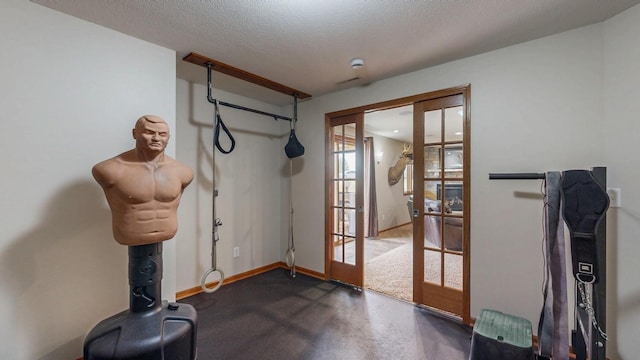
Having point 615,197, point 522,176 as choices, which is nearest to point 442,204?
point 522,176

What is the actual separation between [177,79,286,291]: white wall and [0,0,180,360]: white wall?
0.88 metres

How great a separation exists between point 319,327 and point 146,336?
1.36 m

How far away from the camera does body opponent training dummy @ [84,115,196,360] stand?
4.84ft

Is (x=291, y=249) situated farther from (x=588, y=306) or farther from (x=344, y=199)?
(x=588, y=306)

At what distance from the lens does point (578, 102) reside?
1.87 m

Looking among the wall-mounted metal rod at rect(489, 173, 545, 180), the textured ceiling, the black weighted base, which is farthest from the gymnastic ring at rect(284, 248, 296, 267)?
the wall-mounted metal rod at rect(489, 173, 545, 180)

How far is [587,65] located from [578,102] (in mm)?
263

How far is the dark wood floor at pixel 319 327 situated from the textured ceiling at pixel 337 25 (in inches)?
96.3

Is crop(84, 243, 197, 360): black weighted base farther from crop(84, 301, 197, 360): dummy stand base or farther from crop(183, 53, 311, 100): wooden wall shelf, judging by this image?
crop(183, 53, 311, 100): wooden wall shelf

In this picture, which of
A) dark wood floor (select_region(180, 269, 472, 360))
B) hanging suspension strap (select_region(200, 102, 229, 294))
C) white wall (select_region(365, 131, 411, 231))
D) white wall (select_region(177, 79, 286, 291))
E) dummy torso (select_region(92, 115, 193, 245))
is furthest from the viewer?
white wall (select_region(365, 131, 411, 231))

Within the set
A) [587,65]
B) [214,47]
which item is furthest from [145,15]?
[587,65]

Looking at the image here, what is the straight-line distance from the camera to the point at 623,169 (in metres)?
1.66

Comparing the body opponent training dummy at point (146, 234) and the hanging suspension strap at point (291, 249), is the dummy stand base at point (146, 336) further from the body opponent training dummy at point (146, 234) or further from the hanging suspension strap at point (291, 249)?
the hanging suspension strap at point (291, 249)

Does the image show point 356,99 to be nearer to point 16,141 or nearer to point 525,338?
point 525,338
